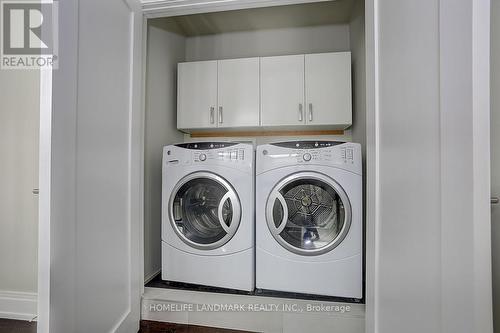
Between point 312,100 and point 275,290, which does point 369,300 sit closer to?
point 275,290

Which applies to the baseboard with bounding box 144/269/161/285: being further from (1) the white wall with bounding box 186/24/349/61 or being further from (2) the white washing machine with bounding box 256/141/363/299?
(1) the white wall with bounding box 186/24/349/61

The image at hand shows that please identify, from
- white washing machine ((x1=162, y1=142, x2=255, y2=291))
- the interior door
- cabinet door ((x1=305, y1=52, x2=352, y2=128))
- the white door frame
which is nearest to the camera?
the white door frame

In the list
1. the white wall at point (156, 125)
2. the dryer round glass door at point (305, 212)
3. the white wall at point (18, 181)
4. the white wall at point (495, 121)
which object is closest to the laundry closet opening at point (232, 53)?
the white wall at point (156, 125)

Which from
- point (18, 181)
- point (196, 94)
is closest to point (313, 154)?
point (196, 94)

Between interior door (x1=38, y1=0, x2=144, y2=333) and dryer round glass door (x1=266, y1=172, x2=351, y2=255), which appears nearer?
interior door (x1=38, y1=0, x2=144, y2=333)

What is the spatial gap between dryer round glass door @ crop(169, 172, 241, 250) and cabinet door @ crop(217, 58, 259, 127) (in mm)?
657

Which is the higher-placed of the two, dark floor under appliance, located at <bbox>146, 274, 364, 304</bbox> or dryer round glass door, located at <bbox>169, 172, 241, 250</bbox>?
dryer round glass door, located at <bbox>169, 172, 241, 250</bbox>

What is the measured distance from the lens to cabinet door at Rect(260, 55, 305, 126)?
208 cm

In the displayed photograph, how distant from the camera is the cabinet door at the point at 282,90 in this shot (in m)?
2.08

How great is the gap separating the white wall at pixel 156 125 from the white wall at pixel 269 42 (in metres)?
0.36

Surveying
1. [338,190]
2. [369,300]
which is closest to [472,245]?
[369,300]

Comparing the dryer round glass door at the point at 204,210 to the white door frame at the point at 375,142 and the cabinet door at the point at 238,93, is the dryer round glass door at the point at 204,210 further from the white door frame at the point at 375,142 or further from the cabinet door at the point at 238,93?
the cabinet door at the point at 238,93

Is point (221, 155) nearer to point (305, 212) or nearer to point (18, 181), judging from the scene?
point (305, 212)

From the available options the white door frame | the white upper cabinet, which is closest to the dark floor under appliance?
the white door frame
